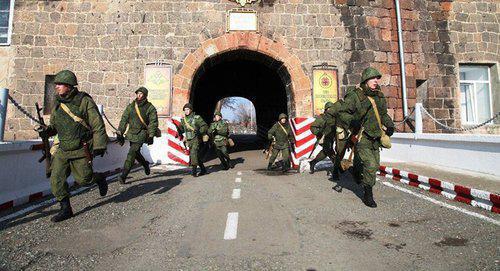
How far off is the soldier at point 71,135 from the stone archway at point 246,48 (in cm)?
643

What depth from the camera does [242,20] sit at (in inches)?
434

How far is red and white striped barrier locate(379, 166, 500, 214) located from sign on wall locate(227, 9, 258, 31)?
697cm

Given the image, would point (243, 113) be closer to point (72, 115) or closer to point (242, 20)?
point (242, 20)

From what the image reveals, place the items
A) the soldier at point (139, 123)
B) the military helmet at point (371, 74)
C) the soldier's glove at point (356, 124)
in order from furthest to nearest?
the soldier at point (139, 123) < the soldier's glove at point (356, 124) < the military helmet at point (371, 74)

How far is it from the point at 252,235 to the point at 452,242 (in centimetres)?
190

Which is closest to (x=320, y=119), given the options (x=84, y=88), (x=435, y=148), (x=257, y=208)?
(x=435, y=148)

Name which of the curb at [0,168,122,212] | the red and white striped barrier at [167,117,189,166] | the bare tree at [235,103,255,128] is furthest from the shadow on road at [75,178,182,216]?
the bare tree at [235,103,255,128]

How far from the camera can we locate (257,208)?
Result: 4.36 metres

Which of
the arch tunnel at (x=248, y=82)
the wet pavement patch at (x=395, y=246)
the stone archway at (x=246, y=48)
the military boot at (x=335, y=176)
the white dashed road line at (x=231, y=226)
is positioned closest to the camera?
the wet pavement patch at (x=395, y=246)

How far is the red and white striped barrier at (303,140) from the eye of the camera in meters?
9.65

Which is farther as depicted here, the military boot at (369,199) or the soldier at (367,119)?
the soldier at (367,119)

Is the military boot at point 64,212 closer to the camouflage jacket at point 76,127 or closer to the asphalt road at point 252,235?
the asphalt road at point 252,235

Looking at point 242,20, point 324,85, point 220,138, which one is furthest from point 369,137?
point 242,20

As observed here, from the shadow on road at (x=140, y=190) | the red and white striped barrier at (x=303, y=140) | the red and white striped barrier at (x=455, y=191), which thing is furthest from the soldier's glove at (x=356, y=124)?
the red and white striped barrier at (x=303, y=140)
